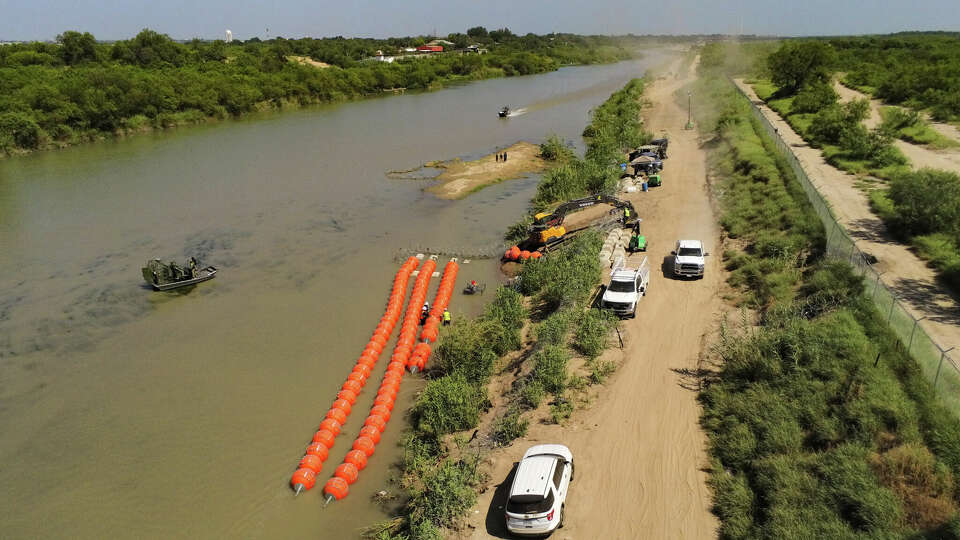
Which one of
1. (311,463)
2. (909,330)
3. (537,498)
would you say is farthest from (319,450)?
(909,330)

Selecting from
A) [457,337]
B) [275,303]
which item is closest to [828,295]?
[457,337]

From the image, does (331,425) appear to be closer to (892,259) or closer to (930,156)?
(892,259)

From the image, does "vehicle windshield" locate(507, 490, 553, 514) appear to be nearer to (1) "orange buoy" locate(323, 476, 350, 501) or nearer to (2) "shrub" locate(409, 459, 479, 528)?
(2) "shrub" locate(409, 459, 479, 528)

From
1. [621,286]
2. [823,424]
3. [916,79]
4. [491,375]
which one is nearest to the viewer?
[823,424]

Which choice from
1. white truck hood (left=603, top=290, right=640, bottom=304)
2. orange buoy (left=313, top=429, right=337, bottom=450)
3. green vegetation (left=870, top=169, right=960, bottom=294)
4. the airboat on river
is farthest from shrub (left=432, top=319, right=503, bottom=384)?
green vegetation (left=870, top=169, right=960, bottom=294)

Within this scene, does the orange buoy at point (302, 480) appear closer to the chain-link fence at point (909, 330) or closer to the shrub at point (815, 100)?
the chain-link fence at point (909, 330)
